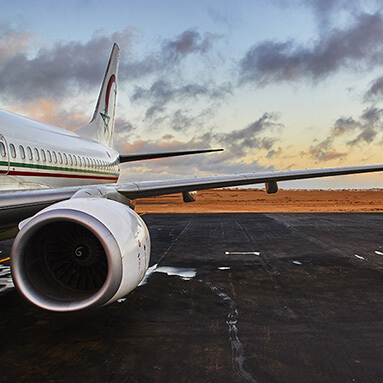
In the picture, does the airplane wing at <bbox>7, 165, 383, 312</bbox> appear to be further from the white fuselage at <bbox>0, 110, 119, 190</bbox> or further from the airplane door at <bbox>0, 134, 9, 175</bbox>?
the white fuselage at <bbox>0, 110, 119, 190</bbox>

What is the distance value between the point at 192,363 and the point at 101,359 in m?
1.00

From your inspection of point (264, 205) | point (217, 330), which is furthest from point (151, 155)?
point (264, 205)

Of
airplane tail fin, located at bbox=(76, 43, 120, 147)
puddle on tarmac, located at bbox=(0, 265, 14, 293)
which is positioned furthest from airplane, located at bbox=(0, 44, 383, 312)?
airplane tail fin, located at bbox=(76, 43, 120, 147)

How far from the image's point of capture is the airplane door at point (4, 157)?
6.36m

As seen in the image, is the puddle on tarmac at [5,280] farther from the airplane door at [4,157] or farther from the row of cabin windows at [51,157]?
the row of cabin windows at [51,157]

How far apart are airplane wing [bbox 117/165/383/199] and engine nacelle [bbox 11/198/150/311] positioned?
191 cm

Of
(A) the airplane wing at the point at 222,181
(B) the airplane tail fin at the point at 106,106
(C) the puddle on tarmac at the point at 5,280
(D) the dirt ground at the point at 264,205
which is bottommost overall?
(D) the dirt ground at the point at 264,205

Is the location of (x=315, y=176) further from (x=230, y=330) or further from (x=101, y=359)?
(x=101, y=359)

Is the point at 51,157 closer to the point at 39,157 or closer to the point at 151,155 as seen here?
the point at 39,157

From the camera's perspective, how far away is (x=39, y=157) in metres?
7.92

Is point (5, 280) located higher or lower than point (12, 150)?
lower

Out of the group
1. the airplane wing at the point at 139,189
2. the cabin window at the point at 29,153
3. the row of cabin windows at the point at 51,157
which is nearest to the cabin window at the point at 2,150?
the row of cabin windows at the point at 51,157

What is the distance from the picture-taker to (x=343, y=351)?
4.07 metres

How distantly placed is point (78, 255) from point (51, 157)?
4.46 m
